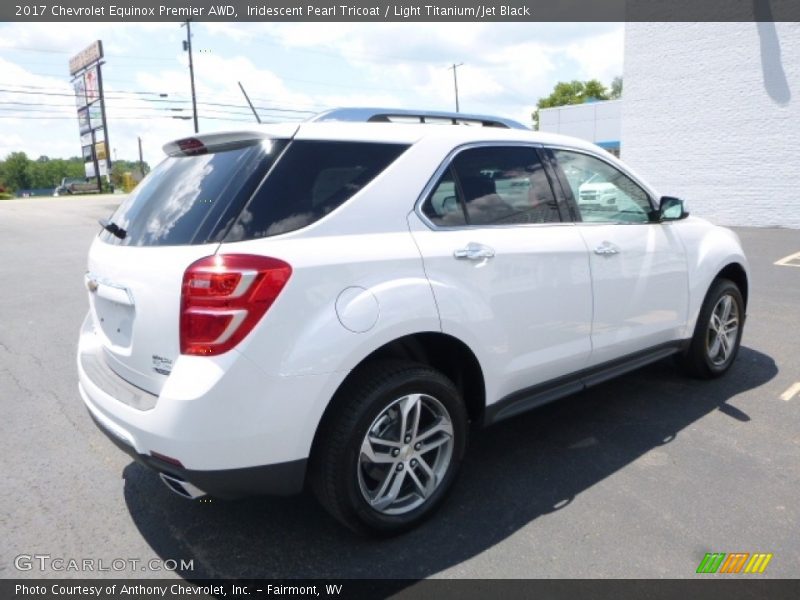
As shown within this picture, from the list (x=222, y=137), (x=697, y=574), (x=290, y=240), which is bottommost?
(x=697, y=574)

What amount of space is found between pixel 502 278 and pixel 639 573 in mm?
1403

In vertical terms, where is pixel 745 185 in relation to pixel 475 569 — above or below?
above

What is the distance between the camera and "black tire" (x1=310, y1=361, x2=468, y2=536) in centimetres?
244

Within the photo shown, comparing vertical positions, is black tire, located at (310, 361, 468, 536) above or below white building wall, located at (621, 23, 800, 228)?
below

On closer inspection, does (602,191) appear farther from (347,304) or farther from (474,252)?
(347,304)

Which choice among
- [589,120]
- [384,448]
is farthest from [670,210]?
[589,120]

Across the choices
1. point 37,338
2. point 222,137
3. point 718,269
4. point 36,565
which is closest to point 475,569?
point 36,565

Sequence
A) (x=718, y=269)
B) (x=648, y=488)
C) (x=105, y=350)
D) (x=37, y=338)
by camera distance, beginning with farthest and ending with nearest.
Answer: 1. (x=37, y=338)
2. (x=718, y=269)
3. (x=648, y=488)
4. (x=105, y=350)

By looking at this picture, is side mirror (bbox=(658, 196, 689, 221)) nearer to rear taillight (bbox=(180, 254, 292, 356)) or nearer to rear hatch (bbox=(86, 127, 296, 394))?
rear hatch (bbox=(86, 127, 296, 394))

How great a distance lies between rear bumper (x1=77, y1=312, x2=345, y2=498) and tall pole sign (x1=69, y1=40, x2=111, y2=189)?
56.1 metres

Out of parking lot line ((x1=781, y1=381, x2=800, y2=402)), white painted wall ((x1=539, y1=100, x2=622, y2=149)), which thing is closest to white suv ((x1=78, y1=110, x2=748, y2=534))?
parking lot line ((x1=781, y1=381, x2=800, y2=402))

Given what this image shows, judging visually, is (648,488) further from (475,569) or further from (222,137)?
(222,137)

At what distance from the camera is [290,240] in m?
2.34

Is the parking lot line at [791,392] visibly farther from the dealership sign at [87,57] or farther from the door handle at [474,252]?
the dealership sign at [87,57]
